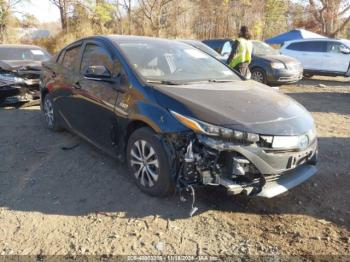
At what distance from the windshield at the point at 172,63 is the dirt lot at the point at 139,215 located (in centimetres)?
128

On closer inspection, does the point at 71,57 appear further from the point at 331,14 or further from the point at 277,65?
the point at 331,14

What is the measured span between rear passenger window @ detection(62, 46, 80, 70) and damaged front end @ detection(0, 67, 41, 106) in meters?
2.69

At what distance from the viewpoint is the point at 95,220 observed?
352 centimetres

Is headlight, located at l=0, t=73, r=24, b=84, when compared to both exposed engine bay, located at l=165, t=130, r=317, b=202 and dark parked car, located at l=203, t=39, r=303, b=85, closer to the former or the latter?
exposed engine bay, located at l=165, t=130, r=317, b=202

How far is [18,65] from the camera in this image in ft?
26.3

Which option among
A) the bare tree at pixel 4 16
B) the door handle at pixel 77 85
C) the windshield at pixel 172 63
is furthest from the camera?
the bare tree at pixel 4 16

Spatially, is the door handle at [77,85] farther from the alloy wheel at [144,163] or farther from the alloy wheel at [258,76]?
the alloy wheel at [258,76]

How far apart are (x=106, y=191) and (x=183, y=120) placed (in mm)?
1318

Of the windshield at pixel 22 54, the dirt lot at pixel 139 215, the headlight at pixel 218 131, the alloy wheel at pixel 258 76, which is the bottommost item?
the dirt lot at pixel 139 215

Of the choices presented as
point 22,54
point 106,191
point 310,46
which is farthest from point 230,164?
point 310,46

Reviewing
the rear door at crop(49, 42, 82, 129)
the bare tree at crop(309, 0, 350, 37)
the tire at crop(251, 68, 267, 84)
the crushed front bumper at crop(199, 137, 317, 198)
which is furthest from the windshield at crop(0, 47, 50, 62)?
the bare tree at crop(309, 0, 350, 37)

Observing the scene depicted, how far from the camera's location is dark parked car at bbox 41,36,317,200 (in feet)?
10.8

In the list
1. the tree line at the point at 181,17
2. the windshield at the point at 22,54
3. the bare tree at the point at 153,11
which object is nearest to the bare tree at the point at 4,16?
the tree line at the point at 181,17

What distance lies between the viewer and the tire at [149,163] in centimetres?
355
